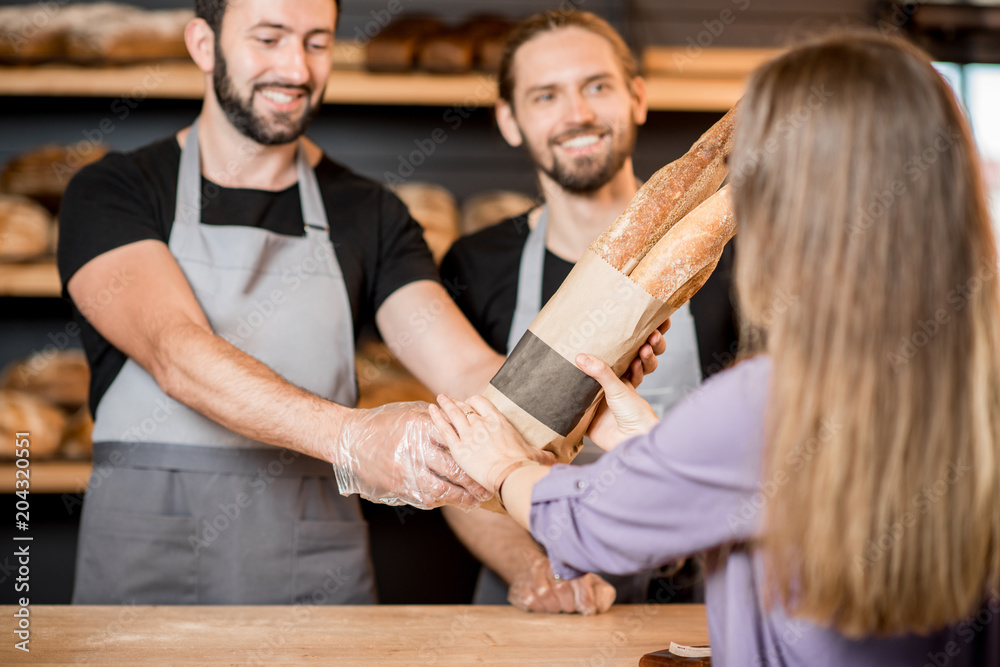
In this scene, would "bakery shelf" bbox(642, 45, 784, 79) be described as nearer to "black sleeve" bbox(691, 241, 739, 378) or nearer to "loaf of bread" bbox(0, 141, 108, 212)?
"black sleeve" bbox(691, 241, 739, 378)

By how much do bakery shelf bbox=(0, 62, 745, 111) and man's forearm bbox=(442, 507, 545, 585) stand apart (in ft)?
3.77

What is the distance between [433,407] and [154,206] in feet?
2.85

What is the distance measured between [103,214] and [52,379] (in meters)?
0.99

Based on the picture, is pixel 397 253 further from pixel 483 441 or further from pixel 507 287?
pixel 483 441

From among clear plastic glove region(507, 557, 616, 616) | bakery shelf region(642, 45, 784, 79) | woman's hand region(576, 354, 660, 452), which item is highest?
bakery shelf region(642, 45, 784, 79)

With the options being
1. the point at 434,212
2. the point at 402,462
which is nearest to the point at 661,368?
the point at 402,462

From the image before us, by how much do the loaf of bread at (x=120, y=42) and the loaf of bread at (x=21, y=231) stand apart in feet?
1.37

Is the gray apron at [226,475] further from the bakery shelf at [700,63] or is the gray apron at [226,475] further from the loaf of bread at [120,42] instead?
the bakery shelf at [700,63]

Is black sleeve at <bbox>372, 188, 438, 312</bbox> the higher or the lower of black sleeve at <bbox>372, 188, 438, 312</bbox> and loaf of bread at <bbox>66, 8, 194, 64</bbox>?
the lower

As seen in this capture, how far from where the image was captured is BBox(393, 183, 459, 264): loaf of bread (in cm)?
238

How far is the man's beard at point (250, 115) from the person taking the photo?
1707 mm

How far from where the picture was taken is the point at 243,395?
4.47 ft

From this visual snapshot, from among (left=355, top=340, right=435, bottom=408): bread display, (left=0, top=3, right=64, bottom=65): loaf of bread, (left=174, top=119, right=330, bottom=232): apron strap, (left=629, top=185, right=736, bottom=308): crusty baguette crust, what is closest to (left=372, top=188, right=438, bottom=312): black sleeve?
(left=174, top=119, right=330, bottom=232): apron strap

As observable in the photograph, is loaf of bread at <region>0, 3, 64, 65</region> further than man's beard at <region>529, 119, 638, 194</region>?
Yes
